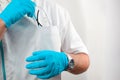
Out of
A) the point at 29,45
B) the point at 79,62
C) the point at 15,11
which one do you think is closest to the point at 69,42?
the point at 79,62

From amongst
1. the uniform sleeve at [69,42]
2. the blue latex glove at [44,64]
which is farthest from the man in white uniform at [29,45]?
the uniform sleeve at [69,42]

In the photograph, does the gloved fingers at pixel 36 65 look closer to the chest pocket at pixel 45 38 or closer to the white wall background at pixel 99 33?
the chest pocket at pixel 45 38

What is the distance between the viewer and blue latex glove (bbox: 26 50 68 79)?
0.84 meters

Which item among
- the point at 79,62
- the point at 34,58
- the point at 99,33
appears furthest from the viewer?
the point at 99,33

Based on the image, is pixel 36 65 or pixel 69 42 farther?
pixel 69 42

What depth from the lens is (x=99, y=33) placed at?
144 cm

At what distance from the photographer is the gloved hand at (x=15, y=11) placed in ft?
2.71

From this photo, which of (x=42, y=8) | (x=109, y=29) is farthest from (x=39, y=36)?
(x=109, y=29)

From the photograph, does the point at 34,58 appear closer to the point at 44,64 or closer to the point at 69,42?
the point at 44,64

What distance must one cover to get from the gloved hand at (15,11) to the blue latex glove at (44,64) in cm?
16

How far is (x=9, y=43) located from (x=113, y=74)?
856 mm

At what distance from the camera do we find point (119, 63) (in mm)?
1483

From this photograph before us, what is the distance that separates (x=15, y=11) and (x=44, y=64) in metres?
0.23

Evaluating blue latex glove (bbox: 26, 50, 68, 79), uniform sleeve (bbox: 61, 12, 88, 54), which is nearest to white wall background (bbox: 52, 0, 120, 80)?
uniform sleeve (bbox: 61, 12, 88, 54)
